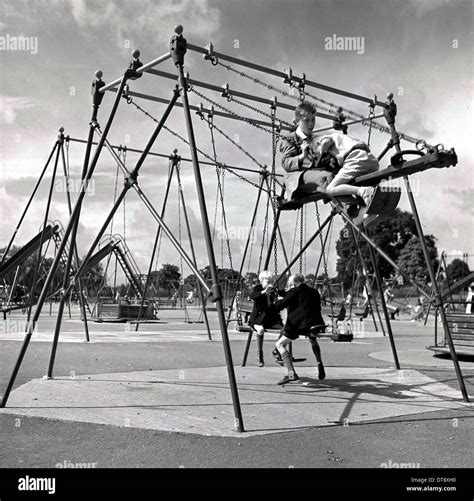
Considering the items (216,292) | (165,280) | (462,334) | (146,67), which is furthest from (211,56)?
(165,280)

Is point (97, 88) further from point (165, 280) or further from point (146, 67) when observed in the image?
point (165, 280)

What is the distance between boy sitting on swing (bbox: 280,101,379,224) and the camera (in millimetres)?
7641

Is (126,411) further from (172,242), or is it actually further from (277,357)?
(277,357)

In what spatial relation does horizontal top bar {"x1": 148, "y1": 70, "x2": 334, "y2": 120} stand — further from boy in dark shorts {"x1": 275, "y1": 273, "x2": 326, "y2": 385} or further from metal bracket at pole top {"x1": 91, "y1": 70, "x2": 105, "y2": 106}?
boy in dark shorts {"x1": 275, "y1": 273, "x2": 326, "y2": 385}

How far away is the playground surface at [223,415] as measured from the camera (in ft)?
15.7

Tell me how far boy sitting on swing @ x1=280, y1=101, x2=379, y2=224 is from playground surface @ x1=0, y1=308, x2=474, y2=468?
2454 millimetres

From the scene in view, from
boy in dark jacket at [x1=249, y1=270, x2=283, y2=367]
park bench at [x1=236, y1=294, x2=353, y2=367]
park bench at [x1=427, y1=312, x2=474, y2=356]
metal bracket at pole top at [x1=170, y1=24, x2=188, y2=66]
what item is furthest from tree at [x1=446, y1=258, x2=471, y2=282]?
metal bracket at pole top at [x1=170, y1=24, x2=188, y2=66]

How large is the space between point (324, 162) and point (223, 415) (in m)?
Result: 3.50

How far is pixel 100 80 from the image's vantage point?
854cm

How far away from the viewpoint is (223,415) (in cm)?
629

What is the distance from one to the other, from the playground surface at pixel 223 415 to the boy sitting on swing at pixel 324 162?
2454 mm

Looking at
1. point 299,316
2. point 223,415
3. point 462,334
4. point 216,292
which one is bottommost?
point 223,415
